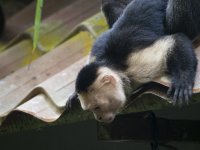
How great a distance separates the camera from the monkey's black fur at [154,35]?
9.05 feet

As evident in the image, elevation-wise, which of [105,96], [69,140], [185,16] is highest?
[185,16]

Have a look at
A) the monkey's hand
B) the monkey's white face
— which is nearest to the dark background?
the monkey's white face

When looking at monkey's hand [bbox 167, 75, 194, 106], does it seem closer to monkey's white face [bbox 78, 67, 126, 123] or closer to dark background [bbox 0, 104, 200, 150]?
monkey's white face [bbox 78, 67, 126, 123]

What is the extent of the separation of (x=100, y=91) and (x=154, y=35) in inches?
14.5

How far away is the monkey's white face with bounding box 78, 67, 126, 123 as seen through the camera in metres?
2.83

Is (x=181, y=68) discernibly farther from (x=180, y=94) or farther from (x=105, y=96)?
(x=105, y=96)

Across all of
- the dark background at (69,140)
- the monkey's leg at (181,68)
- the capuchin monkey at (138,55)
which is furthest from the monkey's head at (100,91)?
the dark background at (69,140)

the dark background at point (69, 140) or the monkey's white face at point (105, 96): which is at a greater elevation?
the monkey's white face at point (105, 96)

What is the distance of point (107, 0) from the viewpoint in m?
3.60

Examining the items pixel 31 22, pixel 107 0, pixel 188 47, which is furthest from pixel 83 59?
pixel 31 22

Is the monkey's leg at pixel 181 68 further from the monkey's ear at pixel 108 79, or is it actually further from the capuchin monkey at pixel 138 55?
the monkey's ear at pixel 108 79

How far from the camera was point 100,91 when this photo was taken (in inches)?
115

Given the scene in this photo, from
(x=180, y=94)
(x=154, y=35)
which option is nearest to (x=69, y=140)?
(x=154, y=35)

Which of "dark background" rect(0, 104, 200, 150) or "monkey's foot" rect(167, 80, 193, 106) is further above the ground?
"monkey's foot" rect(167, 80, 193, 106)
